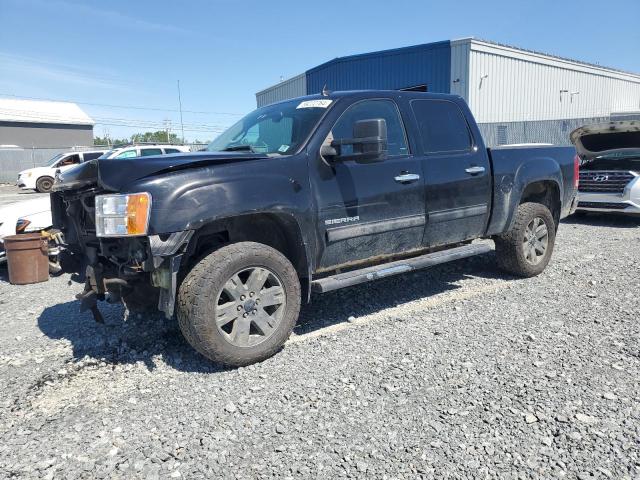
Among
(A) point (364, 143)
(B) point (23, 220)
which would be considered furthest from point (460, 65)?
(A) point (364, 143)

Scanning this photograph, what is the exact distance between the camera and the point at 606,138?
10289 mm

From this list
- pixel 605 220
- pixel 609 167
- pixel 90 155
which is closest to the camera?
pixel 609 167

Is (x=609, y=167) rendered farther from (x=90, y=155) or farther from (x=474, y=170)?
(x=90, y=155)

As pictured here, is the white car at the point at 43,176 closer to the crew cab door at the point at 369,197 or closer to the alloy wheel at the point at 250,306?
the crew cab door at the point at 369,197

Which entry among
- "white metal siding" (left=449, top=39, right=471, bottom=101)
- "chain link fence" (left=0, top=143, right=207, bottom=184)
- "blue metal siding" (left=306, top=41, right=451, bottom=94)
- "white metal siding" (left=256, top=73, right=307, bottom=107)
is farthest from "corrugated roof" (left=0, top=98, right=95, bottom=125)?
"white metal siding" (left=449, top=39, right=471, bottom=101)

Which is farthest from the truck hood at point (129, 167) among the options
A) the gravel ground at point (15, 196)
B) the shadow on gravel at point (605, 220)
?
the gravel ground at point (15, 196)

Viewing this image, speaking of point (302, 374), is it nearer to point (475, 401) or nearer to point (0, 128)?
point (475, 401)

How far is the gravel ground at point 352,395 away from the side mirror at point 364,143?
148 cm

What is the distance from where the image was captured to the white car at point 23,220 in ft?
21.8

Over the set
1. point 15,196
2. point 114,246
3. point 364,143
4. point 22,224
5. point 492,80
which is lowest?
point 15,196

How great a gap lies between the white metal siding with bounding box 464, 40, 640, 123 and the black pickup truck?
665 inches

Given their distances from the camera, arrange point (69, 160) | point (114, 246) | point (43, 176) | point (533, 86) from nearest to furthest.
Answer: point (114, 246), point (69, 160), point (43, 176), point (533, 86)

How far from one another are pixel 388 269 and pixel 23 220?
507 centimetres

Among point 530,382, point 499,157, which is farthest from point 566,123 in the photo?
Answer: point 530,382
